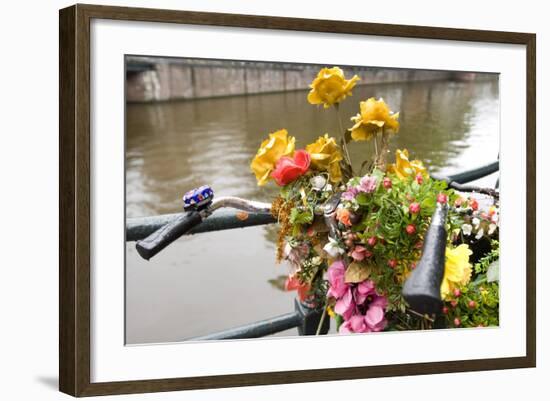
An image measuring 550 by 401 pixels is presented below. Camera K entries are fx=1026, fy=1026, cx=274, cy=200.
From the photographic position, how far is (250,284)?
220cm

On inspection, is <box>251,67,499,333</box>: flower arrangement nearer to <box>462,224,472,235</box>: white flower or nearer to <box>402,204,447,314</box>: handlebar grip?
<box>462,224,472,235</box>: white flower

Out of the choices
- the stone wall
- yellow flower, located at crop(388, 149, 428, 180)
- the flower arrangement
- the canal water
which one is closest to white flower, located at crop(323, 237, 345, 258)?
the flower arrangement

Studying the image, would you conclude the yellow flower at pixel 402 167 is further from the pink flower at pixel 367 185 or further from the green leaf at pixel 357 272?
the green leaf at pixel 357 272

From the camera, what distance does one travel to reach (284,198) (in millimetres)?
2232

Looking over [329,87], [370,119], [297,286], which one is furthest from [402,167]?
[297,286]

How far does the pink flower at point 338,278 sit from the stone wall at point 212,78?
1.31 feet

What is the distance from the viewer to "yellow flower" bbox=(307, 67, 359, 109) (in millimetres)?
2244

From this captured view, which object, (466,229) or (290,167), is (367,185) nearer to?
(290,167)

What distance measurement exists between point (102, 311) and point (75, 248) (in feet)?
0.46

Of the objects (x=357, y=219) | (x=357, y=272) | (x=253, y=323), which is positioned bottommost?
(x=253, y=323)

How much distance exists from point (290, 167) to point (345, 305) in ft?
1.07

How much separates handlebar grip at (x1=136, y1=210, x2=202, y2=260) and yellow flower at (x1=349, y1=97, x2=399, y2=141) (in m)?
0.41

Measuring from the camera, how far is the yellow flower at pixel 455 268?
221cm

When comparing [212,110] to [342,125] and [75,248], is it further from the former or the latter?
[75,248]
